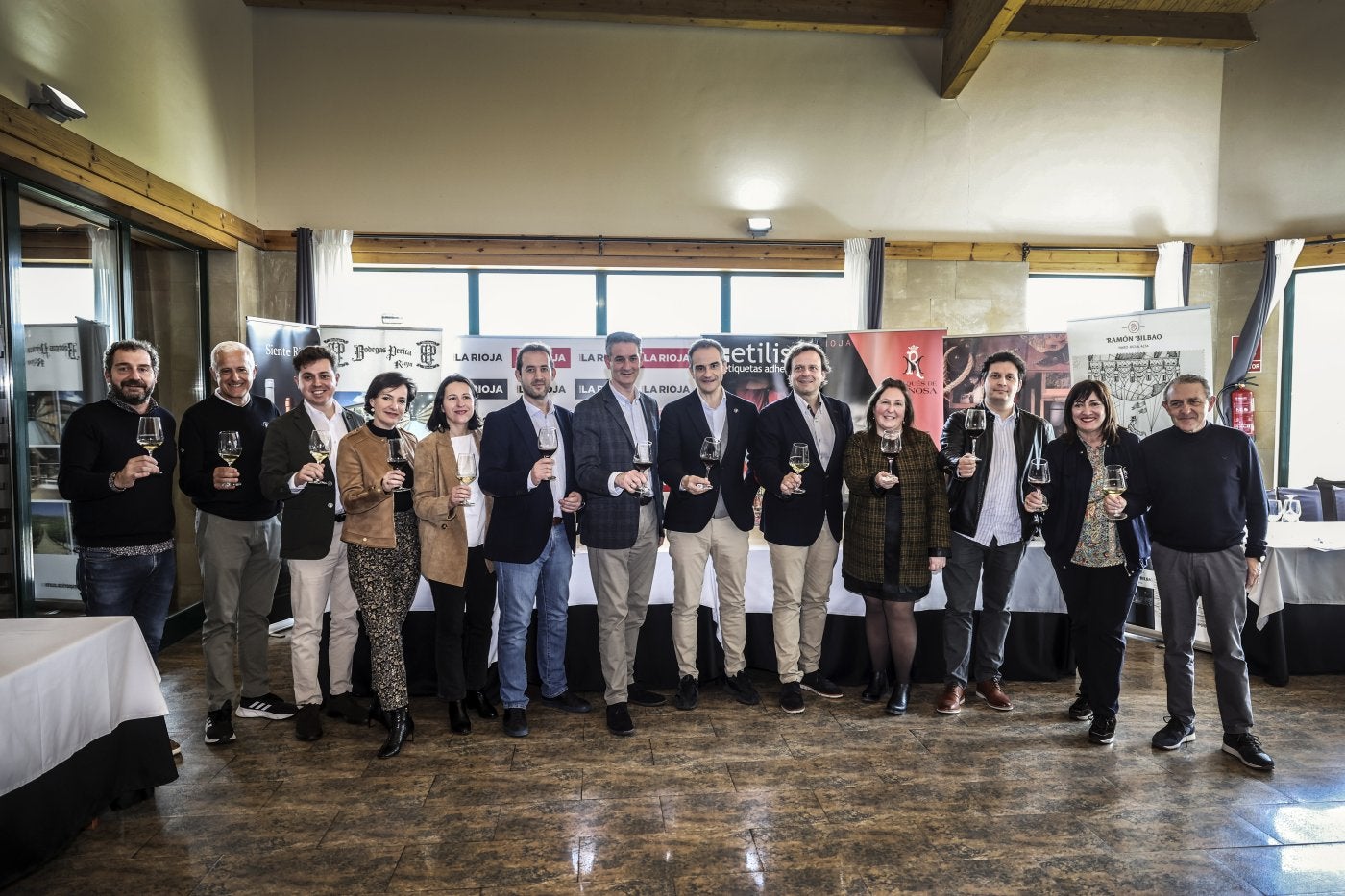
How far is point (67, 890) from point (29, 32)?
402cm

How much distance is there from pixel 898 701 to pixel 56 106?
5142mm

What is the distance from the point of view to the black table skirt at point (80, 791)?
213 cm

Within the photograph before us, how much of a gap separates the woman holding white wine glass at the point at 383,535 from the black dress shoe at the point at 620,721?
2.94 feet

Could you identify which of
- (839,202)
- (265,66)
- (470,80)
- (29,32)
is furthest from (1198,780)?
(265,66)

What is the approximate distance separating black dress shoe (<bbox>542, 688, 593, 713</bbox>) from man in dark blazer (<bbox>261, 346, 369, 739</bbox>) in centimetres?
87

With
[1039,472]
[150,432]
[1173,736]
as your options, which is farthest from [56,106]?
[1173,736]

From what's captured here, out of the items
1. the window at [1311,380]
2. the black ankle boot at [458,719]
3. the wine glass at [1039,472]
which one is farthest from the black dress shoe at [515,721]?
the window at [1311,380]

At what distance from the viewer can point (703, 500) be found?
11.7 ft

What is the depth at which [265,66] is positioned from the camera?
257 inches

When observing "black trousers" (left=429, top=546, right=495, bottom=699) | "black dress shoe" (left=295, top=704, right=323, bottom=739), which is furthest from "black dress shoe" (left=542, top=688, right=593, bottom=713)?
"black dress shoe" (left=295, top=704, right=323, bottom=739)

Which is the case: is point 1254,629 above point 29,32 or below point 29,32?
below

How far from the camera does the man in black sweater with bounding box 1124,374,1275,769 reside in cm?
309

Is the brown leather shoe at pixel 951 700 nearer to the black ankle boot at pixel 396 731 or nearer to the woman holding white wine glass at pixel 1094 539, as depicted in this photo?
the woman holding white wine glass at pixel 1094 539

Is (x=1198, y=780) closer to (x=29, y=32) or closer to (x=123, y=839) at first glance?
(x=123, y=839)
